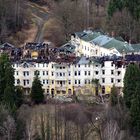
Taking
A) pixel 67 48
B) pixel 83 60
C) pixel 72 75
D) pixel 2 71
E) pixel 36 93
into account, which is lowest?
pixel 36 93

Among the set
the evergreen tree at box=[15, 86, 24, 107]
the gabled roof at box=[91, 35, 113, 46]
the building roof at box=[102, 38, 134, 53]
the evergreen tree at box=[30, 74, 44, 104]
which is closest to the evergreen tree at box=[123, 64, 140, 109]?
the evergreen tree at box=[30, 74, 44, 104]

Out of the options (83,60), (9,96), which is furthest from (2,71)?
(83,60)

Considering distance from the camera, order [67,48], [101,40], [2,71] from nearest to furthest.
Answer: [2,71] < [101,40] < [67,48]

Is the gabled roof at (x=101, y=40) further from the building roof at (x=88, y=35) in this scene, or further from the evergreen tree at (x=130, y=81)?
the evergreen tree at (x=130, y=81)

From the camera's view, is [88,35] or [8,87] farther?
[88,35]

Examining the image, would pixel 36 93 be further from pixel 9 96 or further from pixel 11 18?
pixel 11 18

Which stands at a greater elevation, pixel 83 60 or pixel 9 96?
pixel 83 60

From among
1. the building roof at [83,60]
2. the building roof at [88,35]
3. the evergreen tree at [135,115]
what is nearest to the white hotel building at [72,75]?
the building roof at [83,60]

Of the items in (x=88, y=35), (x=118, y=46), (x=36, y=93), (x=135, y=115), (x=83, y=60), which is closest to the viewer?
(x=135, y=115)

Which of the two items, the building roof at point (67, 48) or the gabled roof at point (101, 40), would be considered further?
the building roof at point (67, 48)

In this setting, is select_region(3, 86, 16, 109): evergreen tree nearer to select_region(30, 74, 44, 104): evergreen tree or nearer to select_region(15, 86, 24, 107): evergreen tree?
select_region(15, 86, 24, 107): evergreen tree
